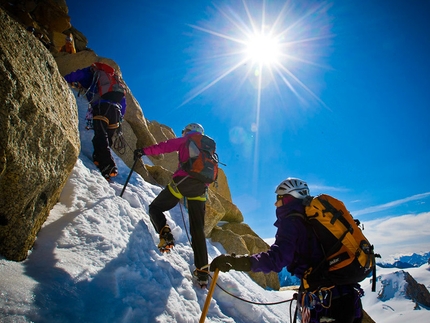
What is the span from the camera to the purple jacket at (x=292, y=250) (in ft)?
10.9

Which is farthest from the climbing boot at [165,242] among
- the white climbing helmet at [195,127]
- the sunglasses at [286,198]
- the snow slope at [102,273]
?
the white climbing helmet at [195,127]

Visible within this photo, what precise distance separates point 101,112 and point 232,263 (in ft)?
20.2

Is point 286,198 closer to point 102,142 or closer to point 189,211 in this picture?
point 189,211

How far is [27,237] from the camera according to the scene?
3047 mm

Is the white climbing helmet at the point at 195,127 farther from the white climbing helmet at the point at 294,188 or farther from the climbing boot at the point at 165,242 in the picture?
the white climbing helmet at the point at 294,188

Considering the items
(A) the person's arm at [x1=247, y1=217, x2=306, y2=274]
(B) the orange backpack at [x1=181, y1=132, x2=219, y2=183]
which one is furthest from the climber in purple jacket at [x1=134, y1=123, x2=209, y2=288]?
(A) the person's arm at [x1=247, y1=217, x2=306, y2=274]

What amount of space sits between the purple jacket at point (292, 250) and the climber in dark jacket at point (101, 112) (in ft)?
17.0

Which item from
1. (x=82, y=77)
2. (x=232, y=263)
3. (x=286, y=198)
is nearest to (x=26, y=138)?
(x=232, y=263)

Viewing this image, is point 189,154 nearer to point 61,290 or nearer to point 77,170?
point 77,170

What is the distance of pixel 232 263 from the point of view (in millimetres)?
3578

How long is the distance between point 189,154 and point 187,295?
2885 mm

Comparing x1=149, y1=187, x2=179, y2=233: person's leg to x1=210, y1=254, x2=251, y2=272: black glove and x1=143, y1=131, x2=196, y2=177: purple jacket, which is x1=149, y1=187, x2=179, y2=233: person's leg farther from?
x1=210, y1=254, x2=251, y2=272: black glove

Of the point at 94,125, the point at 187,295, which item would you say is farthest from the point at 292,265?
the point at 94,125

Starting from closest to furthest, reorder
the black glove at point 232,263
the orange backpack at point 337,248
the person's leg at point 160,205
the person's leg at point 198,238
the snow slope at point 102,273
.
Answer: the snow slope at point 102,273 < the orange backpack at point 337,248 < the black glove at point 232,263 < the person's leg at point 198,238 < the person's leg at point 160,205
